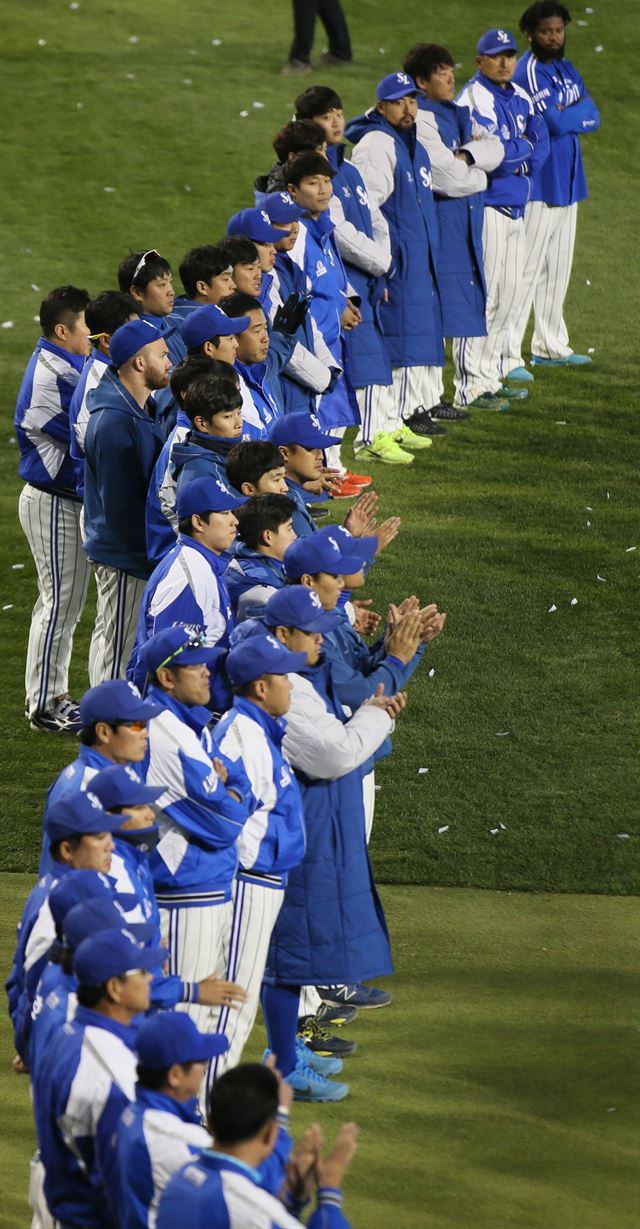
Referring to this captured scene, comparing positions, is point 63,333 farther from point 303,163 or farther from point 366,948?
point 366,948

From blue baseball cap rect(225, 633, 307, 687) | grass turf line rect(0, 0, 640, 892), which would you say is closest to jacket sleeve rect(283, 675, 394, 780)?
blue baseball cap rect(225, 633, 307, 687)

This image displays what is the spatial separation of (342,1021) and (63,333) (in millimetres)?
3216

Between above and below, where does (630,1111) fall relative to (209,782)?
below

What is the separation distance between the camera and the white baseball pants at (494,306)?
10.9m

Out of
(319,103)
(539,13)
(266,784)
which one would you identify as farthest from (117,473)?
(539,13)

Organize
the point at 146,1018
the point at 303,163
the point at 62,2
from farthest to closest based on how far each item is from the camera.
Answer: the point at 62,2
the point at 303,163
the point at 146,1018

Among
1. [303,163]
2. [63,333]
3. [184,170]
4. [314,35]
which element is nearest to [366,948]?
[63,333]

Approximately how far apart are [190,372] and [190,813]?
2.06 metres

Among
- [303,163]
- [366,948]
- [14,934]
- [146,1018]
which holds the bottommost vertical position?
[14,934]

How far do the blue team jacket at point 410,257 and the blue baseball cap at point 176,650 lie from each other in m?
5.55

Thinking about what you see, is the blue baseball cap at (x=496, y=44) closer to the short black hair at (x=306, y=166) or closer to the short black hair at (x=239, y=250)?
the short black hair at (x=306, y=166)

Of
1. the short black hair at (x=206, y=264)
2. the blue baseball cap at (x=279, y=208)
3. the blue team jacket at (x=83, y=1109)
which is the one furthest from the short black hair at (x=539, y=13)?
the blue team jacket at (x=83, y=1109)

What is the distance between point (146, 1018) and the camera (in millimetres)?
3857

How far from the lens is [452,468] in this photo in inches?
410
